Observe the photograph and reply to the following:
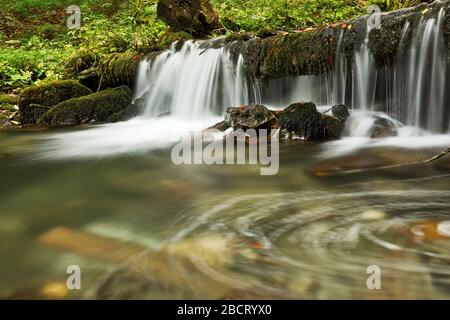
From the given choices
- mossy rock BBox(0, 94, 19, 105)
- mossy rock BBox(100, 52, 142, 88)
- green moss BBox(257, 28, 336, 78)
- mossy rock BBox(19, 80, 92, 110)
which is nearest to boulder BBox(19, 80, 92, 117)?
mossy rock BBox(19, 80, 92, 110)

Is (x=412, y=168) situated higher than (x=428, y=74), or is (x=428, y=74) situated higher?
(x=428, y=74)

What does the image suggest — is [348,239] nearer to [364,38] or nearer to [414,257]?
[414,257]

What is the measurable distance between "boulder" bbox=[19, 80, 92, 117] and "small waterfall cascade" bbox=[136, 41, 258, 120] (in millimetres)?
1637

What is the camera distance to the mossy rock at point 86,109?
32.3ft

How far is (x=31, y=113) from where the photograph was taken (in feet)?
33.3

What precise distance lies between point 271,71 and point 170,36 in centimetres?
480

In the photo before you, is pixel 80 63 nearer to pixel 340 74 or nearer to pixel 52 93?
pixel 52 93

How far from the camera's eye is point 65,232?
2.92 m

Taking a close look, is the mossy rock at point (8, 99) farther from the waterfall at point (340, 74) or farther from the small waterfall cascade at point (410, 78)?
the small waterfall cascade at point (410, 78)

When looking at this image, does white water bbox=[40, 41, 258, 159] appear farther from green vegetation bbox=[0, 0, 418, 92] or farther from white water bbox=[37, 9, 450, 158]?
green vegetation bbox=[0, 0, 418, 92]

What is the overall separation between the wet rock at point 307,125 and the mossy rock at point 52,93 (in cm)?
658

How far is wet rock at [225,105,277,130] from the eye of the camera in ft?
21.0
